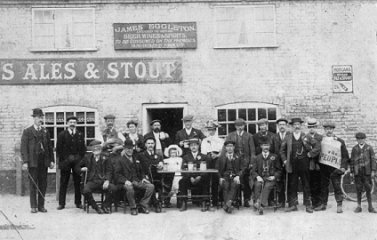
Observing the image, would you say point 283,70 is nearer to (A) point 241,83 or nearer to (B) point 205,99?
(A) point 241,83

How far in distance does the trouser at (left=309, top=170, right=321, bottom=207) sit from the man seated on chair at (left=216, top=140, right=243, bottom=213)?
1405mm

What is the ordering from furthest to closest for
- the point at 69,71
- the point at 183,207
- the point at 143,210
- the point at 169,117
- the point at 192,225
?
the point at 169,117 < the point at 69,71 < the point at 183,207 < the point at 143,210 < the point at 192,225

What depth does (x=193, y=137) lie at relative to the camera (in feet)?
36.6

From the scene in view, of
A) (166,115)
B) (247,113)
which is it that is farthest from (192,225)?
(166,115)

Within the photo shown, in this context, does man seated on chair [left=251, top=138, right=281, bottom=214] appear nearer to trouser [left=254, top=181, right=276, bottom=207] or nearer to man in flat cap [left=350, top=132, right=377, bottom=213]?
trouser [left=254, top=181, right=276, bottom=207]

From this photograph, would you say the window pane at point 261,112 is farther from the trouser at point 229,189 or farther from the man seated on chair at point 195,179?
the trouser at point 229,189

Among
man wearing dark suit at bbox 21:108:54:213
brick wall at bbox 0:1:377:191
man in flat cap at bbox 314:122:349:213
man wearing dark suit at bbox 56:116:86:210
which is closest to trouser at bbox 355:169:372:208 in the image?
man in flat cap at bbox 314:122:349:213

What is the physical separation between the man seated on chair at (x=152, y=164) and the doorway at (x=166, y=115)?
2382 millimetres

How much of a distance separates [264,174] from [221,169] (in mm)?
799

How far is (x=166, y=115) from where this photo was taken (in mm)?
14289

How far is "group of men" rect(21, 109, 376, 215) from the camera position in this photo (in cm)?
1018

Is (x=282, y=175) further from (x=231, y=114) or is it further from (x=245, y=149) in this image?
(x=231, y=114)

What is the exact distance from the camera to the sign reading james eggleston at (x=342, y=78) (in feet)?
43.3

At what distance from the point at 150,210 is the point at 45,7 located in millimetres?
5858
